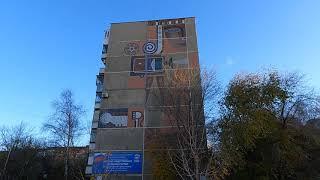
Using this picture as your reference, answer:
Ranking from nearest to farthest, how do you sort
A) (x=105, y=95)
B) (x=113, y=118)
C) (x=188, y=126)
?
(x=188, y=126) → (x=113, y=118) → (x=105, y=95)

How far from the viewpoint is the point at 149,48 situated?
1727 inches

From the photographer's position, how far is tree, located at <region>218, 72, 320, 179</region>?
31609mm

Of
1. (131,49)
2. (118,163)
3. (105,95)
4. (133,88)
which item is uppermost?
(131,49)

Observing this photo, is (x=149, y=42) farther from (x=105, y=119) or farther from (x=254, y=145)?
(x=254, y=145)

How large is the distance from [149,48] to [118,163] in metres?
12.5

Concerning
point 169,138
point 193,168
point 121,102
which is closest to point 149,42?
point 121,102

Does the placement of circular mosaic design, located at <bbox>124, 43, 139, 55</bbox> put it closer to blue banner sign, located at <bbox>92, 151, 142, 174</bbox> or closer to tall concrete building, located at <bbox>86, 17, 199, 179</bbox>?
tall concrete building, located at <bbox>86, 17, 199, 179</bbox>

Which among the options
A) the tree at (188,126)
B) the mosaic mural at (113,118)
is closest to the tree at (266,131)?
the tree at (188,126)

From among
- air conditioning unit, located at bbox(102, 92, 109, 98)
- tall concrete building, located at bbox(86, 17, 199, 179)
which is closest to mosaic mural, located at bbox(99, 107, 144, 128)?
tall concrete building, located at bbox(86, 17, 199, 179)

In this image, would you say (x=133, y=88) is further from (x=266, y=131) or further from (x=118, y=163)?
(x=266, y=131)

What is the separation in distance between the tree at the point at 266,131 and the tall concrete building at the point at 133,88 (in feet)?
23.5

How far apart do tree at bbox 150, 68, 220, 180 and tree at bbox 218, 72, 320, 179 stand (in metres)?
1.53

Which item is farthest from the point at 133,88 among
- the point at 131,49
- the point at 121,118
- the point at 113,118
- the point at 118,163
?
the point at 118,163

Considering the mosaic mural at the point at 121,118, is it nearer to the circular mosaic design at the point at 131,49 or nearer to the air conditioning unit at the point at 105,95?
the air conditioning unit at the point at 105,95
